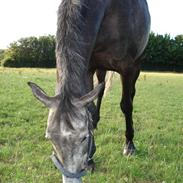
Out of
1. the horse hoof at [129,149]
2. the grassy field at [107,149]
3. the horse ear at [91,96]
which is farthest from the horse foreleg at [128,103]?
the horse ear at [91,96]

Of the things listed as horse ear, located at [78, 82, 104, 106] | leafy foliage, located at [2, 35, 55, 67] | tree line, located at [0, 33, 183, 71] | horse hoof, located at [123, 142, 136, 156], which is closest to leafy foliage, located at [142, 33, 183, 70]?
tree line, located at [0, 33, 183, 71]

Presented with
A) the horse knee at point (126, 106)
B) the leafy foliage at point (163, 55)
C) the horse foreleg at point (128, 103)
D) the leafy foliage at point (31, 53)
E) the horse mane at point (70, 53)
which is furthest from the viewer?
the leafy foliage at point (163, 55)

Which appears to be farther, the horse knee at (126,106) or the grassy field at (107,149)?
the horse knee at (126,106)

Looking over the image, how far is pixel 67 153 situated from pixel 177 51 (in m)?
51.8

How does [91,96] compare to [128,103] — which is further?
→ [128,103]

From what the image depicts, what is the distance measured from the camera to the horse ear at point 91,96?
9.44 feet

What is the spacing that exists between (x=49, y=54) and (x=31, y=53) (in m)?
3.87

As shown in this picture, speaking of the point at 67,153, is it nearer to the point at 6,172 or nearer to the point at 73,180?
the point at 73,180

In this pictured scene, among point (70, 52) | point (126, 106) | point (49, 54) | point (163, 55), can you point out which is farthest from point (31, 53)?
point (70, 52)

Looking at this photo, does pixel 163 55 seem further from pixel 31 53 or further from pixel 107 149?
pixel 107 149

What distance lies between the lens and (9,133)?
6.40 meters

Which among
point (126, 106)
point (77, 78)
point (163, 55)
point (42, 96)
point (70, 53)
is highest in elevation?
point (163, 55)

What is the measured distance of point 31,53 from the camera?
159 ft

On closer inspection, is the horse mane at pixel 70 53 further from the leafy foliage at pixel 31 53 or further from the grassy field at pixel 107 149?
the leafy foliage at pixel 31 53
